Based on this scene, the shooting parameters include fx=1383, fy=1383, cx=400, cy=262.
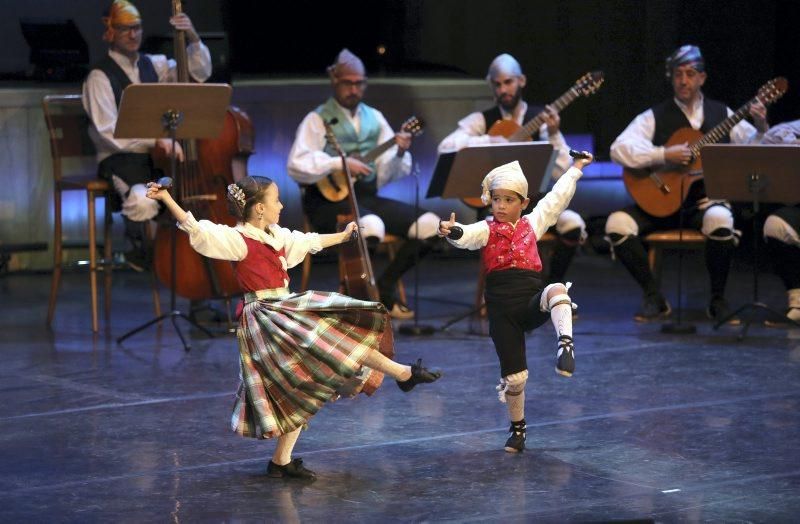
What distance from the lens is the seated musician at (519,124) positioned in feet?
24.4

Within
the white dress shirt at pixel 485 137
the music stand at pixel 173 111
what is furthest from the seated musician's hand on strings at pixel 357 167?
the music stand at pixel 173 111

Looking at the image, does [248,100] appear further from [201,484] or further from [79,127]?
[201,484]

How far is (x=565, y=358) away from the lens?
4457 mm

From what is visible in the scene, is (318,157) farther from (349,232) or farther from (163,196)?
(163,196)

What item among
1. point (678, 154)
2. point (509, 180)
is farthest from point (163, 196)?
point (678, 154)

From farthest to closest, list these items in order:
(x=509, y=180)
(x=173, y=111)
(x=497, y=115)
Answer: (x=497, y=115)
(x=173, y=111)
(x=509, y=180)

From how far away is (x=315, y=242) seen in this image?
471cm

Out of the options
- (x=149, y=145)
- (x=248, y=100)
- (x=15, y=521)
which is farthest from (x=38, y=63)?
(x=15, y=521)

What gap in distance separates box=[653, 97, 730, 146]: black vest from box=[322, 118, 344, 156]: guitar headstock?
174 cm

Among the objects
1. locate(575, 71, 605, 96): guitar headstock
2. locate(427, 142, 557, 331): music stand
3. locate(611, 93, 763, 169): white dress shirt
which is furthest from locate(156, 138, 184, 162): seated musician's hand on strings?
locate(611, 93, 763, 169): white dress shirt

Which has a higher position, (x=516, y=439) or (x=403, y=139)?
(x=403, y=139)

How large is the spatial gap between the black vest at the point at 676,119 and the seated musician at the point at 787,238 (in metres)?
0.31

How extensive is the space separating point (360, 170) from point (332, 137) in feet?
0.76

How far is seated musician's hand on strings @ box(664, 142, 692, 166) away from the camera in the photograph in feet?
24.0
